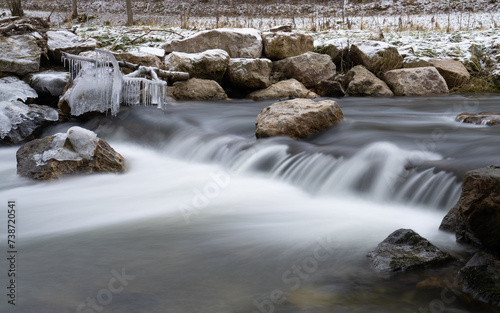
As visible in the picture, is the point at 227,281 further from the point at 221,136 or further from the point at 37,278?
the point at 221,136

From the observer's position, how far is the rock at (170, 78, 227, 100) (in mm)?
9953

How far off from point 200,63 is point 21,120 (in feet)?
14.1

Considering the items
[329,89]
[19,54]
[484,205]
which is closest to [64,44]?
[19,54]

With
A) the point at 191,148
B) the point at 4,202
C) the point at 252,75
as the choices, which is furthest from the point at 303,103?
the point at 252,75

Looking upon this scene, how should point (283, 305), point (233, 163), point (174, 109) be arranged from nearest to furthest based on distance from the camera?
point (283, 305) < point (233, 163) < point (174, 109)

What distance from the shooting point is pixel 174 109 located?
8508mm

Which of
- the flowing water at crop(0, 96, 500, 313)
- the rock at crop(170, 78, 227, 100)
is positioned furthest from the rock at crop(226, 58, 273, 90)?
the flowing water at crop(0, 96, 500, 313)

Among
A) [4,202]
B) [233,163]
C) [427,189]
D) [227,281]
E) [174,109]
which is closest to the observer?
[227,281]

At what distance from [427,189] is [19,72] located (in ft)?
28.1

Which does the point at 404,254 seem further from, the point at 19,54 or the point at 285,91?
the point at 19,54

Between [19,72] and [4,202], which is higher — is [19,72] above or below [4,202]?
above

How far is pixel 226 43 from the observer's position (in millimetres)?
11727

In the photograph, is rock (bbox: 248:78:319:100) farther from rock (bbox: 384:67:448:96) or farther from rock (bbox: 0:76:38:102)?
rock (bbox: 0:76:38:102)

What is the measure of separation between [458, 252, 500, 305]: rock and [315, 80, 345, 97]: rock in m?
8.32
